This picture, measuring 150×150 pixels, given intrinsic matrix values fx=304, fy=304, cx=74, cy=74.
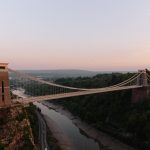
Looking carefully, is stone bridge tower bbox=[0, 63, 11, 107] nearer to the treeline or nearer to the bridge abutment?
the treeline

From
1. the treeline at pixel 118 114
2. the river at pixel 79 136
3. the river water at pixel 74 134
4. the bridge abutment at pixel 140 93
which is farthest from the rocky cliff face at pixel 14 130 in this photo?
the bridge abutment at pixel 140 93

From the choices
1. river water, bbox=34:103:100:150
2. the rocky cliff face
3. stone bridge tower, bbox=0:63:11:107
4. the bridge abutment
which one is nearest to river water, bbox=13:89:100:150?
river water, bbox=34:103:100:150

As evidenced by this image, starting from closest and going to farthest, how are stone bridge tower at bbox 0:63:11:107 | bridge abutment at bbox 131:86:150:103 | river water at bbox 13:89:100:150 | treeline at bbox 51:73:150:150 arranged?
1. stone bridge tower at bbox 0:63:11:107
2. river water at bbox 13:89:100:150
3. treeline at bbox 51:73:150:150
4. bridge abutment at bbox 131:86:150:103

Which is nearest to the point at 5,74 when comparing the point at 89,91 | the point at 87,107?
the point at 89,91

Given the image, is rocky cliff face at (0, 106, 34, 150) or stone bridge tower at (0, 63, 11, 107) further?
stone bridge tower at (0, 63, 11, 107)

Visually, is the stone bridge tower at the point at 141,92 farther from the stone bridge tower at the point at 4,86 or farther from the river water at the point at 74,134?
the stone bridge tower at the point at 4,86

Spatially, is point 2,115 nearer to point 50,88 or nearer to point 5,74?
point 5,74
